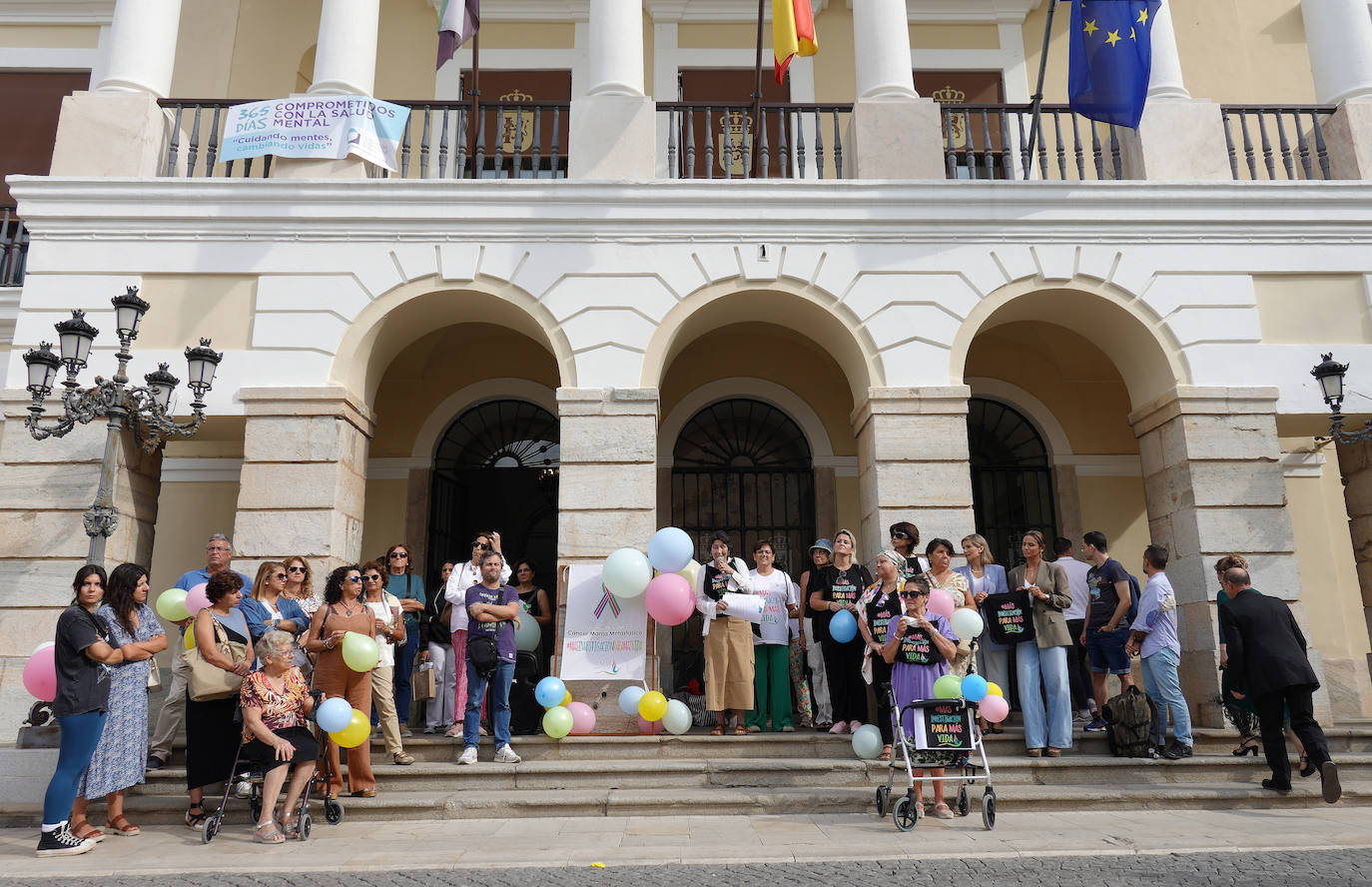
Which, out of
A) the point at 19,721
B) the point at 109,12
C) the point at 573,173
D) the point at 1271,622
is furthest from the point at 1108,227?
the point at 109,12

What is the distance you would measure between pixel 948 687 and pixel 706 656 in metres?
2.69

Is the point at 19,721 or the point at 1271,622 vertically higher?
the point at 1271,622

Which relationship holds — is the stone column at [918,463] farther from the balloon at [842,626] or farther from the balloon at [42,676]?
the balloon at [42,676]

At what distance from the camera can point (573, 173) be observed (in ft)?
34.3

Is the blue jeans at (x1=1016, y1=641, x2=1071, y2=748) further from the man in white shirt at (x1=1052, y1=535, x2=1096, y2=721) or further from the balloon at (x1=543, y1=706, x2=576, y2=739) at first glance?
the balloon at (x1=543, y1=706, x2=576, y2=739)

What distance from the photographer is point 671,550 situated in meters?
8.65

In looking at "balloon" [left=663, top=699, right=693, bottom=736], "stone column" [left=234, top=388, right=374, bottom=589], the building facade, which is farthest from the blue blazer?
"stone column" [left=234, top=388, right=374, bottom=589]

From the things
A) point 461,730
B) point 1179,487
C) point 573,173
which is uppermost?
point 573,173

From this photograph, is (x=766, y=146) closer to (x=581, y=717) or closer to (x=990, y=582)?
(x=990, y=582)

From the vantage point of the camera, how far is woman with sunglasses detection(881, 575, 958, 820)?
21.3 ft

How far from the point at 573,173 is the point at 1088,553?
22.1 ft

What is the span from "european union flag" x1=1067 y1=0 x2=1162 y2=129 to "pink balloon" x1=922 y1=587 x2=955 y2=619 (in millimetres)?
6215

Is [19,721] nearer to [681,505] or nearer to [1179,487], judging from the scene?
[681,505]

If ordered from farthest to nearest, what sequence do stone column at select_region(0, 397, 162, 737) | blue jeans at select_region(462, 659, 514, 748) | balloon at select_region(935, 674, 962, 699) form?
stone column at select_region(0, 397, 162, 737)
blue jeans at select_region(462, 659, 514, 748)
balloon at select_region(935, 674, 962, 699)
